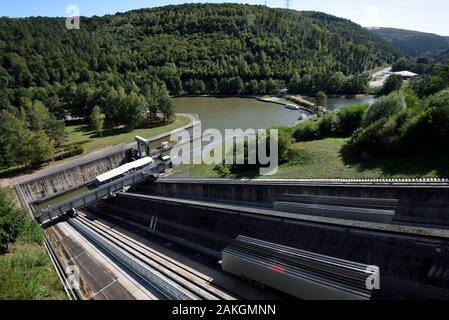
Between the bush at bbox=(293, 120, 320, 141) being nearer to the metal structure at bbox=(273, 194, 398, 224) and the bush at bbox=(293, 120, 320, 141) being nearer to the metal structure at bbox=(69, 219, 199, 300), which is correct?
the metal structure at bbox=(273, 194, 398, 224)

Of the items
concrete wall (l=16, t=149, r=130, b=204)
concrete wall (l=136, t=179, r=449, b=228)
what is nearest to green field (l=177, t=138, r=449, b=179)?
concrete wall (l=136, t=179, r=449, b=228)

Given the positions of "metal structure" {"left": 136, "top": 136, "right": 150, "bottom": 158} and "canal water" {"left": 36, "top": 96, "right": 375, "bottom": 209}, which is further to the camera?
"canal water" {"left": 36, "top": 96, "right": 375, "bottom": 209}

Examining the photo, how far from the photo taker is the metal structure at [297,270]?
8.14 m

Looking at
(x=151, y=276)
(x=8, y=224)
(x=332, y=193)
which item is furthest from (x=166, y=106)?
(x=151, y=276)

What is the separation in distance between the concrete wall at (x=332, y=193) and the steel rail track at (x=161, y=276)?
7.07m

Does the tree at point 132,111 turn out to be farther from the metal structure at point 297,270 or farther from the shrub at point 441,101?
the shrub at point 441,101

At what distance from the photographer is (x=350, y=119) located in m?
30.7

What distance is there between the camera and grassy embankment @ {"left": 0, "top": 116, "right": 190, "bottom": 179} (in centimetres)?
3675

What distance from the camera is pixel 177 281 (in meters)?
11.3

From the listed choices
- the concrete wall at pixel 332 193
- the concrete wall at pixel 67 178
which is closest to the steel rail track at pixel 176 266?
the concrete wall at pixel 332 193

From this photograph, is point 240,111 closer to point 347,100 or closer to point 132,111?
point 132,111

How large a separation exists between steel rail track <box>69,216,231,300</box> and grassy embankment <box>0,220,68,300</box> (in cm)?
318
